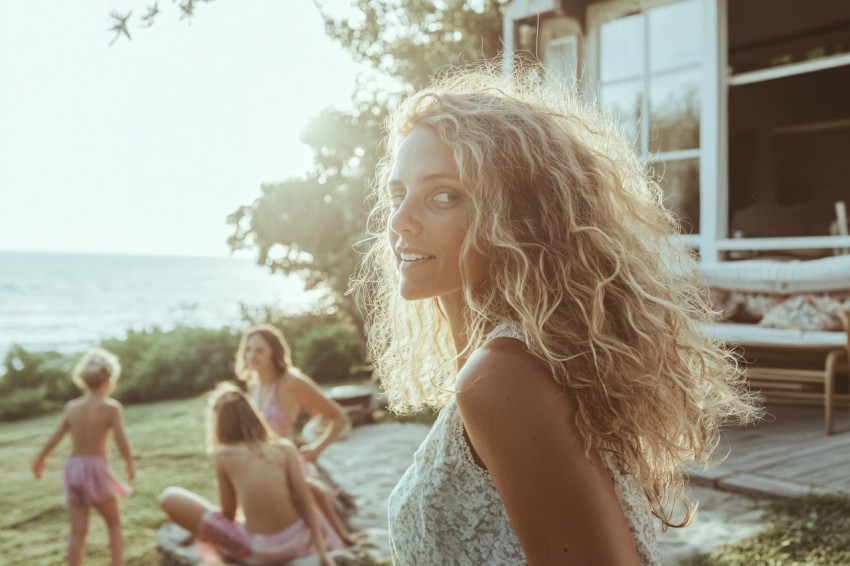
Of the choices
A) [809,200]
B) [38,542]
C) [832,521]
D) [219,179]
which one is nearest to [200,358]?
[38,542]

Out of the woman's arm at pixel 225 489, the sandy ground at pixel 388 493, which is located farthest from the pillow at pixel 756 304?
the woman's arm at pixel 225 489

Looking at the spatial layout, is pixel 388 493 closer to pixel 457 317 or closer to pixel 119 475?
pixel 119 475

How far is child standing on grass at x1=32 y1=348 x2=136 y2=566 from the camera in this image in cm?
564

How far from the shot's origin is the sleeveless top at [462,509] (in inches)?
47.7

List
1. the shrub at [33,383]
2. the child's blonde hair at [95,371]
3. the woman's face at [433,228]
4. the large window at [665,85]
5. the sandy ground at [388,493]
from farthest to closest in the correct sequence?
the shrub at [33,383] < the large window at [665,85] < the child's blonde hair at [95,371] < the sandy ground at [388,493] < the woman's face at [433,228]

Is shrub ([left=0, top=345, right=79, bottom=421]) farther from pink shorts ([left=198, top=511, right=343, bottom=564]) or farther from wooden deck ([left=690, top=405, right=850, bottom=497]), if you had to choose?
wooden deck ([left=690, top=405, right=850, bottom=497])

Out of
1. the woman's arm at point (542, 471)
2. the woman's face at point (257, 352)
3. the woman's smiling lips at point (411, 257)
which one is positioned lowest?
Result: the woman's face at point (257, 352)

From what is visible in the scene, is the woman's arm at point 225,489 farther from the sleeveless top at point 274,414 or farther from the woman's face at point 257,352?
the woman's face at point 257,352

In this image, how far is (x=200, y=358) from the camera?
49.8 ft

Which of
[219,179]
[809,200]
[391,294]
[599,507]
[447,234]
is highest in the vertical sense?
[219,179]

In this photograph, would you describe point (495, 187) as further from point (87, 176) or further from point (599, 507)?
point (87, 176)

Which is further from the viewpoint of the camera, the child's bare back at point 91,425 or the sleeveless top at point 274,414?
the child's bare back at point 91,425

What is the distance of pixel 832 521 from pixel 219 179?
6132 cm

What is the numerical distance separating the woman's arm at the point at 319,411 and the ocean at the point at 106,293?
103 ft
